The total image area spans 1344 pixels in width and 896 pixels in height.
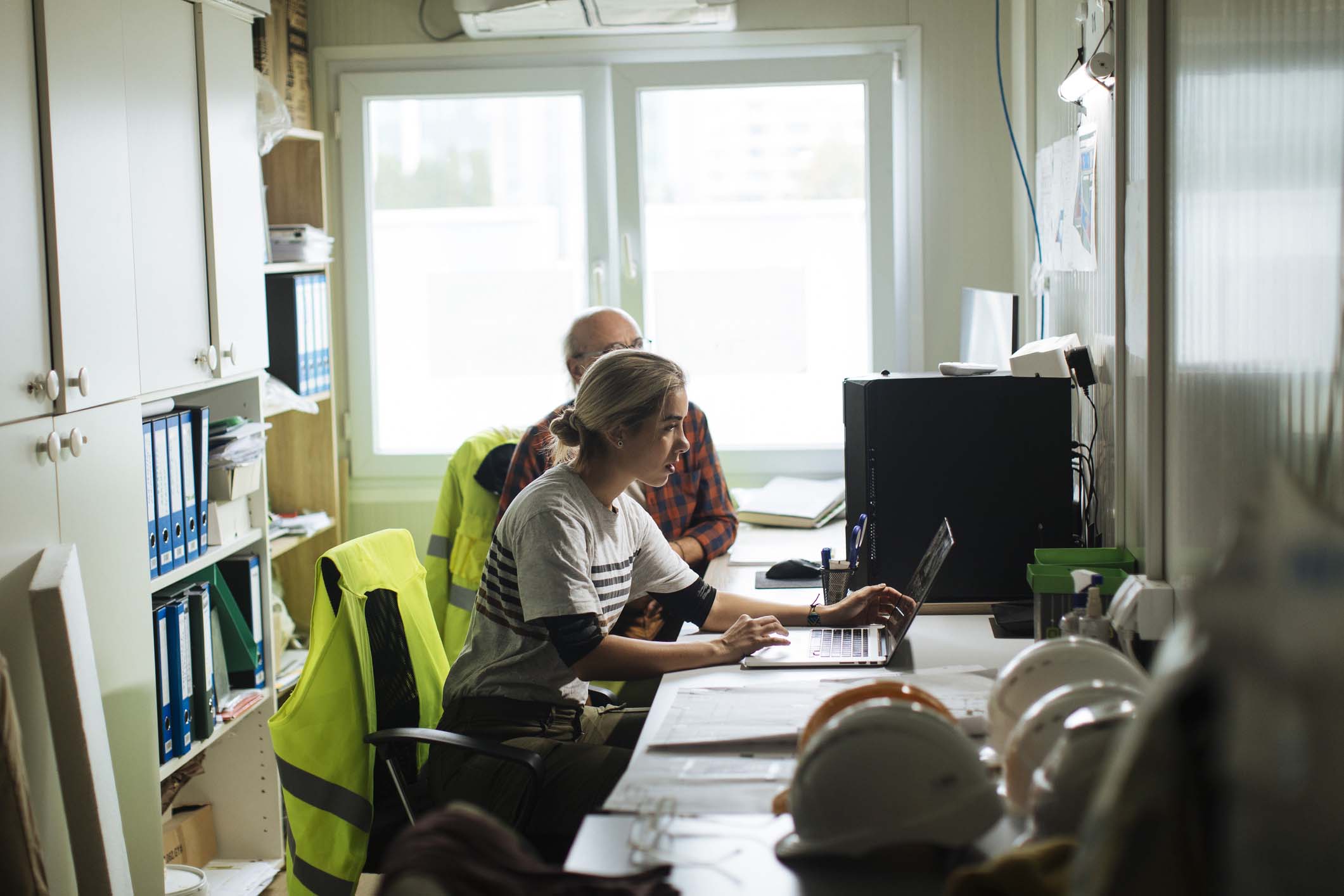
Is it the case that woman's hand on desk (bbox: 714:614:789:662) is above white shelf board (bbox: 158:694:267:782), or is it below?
above

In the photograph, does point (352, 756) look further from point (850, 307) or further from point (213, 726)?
point (850, 307)

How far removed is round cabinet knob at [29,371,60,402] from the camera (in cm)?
212

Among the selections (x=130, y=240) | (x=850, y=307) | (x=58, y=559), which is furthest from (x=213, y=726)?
(x=850, y=307)

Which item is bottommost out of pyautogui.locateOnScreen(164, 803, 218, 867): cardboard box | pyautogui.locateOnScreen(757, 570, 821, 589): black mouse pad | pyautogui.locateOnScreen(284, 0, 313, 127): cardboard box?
pyautogui.locateOnScreen(164, 803, 218, 867): cardboard box

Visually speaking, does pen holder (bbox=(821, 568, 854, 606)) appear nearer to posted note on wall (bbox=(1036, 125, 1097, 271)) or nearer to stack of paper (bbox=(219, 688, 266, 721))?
posted note on wall (bbox=(1036, 125, 1097, 271))

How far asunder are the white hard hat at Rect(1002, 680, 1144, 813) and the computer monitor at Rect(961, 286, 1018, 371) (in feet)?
6.40

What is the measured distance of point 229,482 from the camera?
9.55ft

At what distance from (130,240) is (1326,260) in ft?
6.90

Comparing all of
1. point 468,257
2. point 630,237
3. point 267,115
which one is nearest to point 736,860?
point 267,115

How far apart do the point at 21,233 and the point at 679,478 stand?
4.99 feet

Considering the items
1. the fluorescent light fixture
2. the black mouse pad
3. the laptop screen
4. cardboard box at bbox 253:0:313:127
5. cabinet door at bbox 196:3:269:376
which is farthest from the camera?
cardboard box at bbox 253:0:313:127

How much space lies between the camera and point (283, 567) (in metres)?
3.84

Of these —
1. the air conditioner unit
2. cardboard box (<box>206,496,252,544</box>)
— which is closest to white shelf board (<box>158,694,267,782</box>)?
cardboard box (<box>206,496,252,544</box>)

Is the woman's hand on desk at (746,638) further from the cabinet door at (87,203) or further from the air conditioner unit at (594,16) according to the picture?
the air conditioner unit at (594,16)
